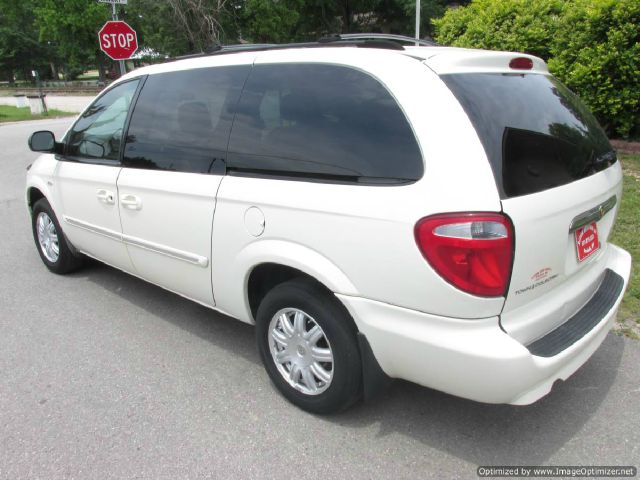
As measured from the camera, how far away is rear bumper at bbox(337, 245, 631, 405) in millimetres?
2074

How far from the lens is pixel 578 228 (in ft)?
7.86

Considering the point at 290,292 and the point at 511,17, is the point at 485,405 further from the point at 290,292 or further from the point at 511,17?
the point at 511,17

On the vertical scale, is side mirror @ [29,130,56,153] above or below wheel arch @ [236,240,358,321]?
above

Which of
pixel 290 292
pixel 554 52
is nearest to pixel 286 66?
pixel 290 292

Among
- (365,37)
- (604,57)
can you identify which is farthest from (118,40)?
(365,37)

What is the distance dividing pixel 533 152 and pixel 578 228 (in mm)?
435

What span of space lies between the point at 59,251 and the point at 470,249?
4002mm

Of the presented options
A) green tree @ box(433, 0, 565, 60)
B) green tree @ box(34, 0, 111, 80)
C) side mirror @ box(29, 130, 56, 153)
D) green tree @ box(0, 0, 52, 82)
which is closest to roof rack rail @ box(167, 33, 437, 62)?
side mirror @ box(29, 130, 56, 153)

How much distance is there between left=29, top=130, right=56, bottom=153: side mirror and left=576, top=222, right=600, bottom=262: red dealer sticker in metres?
3.83

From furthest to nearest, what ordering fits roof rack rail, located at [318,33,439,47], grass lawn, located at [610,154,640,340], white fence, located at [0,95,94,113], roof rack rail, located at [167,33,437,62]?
white fence, located at [0,95,94,113] → grass lawn, located at [610,154,640,340] → roof rack rail, located at [318,33,439,47] → roof rack rail, located at [167,33,437,62]

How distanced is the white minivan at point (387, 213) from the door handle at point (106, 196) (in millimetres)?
344

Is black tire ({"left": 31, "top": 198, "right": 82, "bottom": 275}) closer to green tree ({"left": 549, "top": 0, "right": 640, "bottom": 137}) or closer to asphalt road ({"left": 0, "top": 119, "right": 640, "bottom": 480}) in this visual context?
asphalt road ({"left": 0, "top": 119, "right": 640, "bottom": 480})

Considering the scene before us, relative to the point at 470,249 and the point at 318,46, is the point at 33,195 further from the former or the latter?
the point at 470,249

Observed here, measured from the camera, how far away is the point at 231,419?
2760mm
